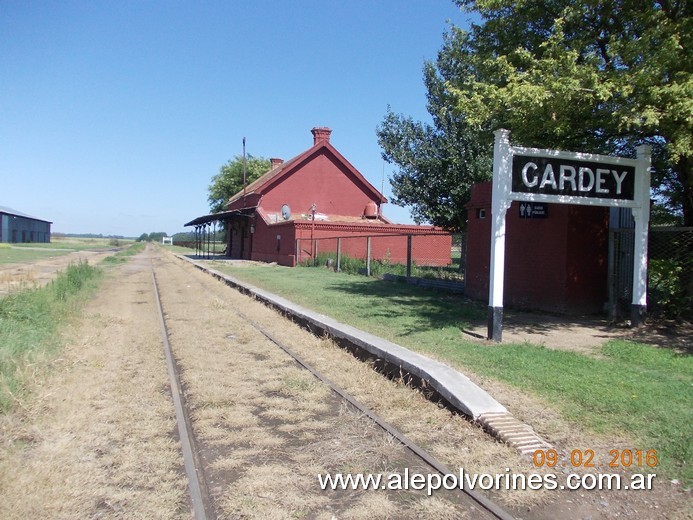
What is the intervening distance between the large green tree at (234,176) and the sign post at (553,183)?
6095 cm

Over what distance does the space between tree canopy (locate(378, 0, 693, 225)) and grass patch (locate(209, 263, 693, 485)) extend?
3.20 m

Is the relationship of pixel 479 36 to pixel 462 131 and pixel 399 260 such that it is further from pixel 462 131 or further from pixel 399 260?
pixel 399 260

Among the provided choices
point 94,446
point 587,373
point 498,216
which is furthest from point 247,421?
point 498,216

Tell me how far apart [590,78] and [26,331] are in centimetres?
887

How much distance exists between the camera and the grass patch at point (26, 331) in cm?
575

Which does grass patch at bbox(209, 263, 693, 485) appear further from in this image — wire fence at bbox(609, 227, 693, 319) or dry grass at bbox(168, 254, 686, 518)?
wire fence at bbox(609, 227, 693, 319)

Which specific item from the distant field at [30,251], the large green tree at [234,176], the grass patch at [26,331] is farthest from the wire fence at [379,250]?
the large green tree at [234,176]

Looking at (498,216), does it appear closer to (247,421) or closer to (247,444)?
(247,421)

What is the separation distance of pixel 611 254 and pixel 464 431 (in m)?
7.58

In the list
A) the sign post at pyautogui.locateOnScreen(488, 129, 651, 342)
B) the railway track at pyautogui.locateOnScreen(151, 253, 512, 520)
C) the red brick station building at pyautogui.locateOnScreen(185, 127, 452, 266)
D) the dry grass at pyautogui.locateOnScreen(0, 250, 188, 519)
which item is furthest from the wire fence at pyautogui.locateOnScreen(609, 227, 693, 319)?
the red brick station building at pyautogui.locateOnScreen(185, 127, 452, 266)

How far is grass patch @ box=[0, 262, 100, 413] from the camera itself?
5750 millimetres

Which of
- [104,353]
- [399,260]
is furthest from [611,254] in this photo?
[399,260]

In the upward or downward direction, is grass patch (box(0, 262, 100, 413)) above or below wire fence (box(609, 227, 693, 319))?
below

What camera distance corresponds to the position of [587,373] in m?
6.45
